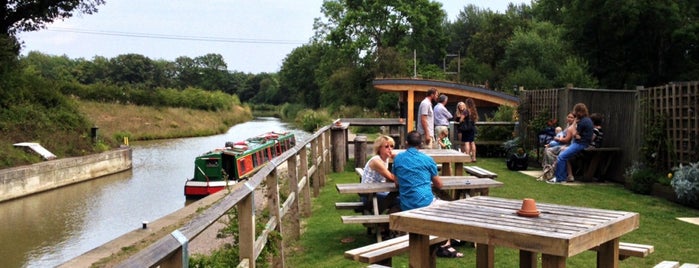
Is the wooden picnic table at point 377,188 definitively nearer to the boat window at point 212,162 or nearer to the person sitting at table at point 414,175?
the person sitting at table at point 414,175

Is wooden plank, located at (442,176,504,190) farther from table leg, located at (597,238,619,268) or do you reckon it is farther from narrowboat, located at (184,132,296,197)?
narrowboat, located at (184,132,296,197)

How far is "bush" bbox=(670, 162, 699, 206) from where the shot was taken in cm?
843

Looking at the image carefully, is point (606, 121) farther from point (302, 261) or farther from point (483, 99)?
point (483, 99)

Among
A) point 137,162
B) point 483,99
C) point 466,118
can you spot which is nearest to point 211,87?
point 137,162

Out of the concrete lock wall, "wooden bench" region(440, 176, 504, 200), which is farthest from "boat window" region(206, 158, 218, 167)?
"wooden bench" region(440, 176, 504, 200)

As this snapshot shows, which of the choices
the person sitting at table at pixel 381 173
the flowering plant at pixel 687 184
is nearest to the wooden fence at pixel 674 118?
the flowering plant at pixel 687 184

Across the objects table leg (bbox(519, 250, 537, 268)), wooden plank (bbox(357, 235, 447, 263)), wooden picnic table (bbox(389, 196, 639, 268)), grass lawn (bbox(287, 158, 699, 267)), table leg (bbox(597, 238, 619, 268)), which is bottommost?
grass lawn (bbox(287, 158, 699, 267))

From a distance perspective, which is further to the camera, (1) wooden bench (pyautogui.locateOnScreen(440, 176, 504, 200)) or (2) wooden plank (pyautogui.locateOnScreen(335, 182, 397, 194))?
(1) wooden bench (pyautogui.locateOnScreen(440, 176, 504, 200))

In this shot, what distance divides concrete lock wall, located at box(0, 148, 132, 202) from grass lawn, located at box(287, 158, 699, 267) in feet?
43.6

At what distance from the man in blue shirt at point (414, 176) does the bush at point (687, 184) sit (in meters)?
4.43

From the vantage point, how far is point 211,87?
136 m

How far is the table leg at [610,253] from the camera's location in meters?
4.08

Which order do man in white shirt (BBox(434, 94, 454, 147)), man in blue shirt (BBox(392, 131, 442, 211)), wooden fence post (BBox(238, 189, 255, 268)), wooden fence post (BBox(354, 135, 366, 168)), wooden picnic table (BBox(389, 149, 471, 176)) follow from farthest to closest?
wooden fence post (BBox(354, 135, 366, 168)) < man in white shirt (BBox(434, 94, 454, 147)) < wooden picnic table (BBox(389, 149, 471, 176)) < man in blue shirt (BBox(392, 131, 442, 211)) < wooden fence post (BBox(238, 189, 255, 268))

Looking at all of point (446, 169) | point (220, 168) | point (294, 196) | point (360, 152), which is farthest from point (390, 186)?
point (220, 168)
